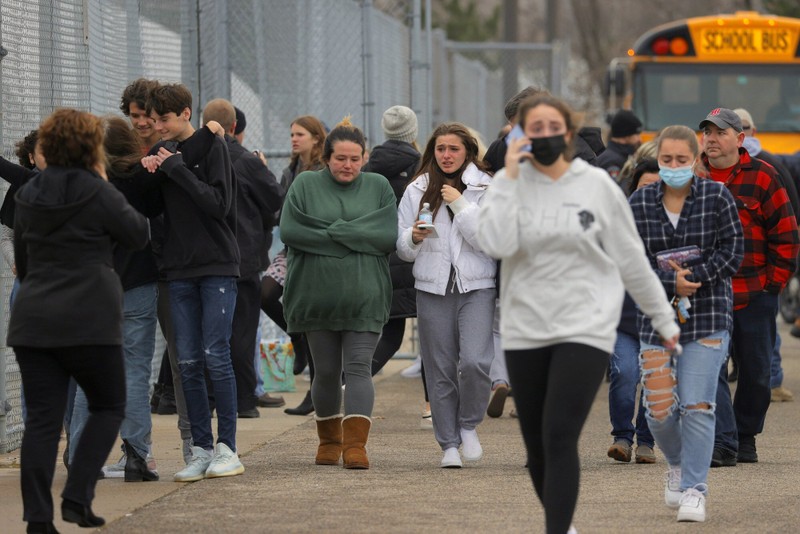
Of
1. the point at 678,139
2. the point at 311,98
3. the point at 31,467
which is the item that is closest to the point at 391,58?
the point at 311,98

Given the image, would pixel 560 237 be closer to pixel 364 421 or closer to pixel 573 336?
pixel 573 336

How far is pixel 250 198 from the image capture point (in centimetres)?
1000

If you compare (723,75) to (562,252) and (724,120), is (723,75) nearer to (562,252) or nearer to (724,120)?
(724,120)

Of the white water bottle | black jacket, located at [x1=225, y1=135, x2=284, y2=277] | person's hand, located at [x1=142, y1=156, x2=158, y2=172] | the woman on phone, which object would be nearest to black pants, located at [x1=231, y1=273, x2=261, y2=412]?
black jacket, located at [x1=225, y1=135, x2=284, y2=277]

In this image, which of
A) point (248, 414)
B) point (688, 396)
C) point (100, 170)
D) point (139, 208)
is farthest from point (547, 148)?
point (248, 414)

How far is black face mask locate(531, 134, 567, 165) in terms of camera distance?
5602 mm

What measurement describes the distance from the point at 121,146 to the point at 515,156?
A: 8.33 feet

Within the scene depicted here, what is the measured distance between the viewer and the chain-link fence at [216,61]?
28.6ft

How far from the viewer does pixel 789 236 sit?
27.2 ft

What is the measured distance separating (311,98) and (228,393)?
5778 mm

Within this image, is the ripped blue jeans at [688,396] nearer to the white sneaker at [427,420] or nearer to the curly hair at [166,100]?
the curly hair at [166,100]

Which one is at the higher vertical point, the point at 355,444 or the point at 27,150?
the point at 27,150

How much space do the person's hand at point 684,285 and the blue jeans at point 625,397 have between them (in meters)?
1.68

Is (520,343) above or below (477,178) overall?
below
